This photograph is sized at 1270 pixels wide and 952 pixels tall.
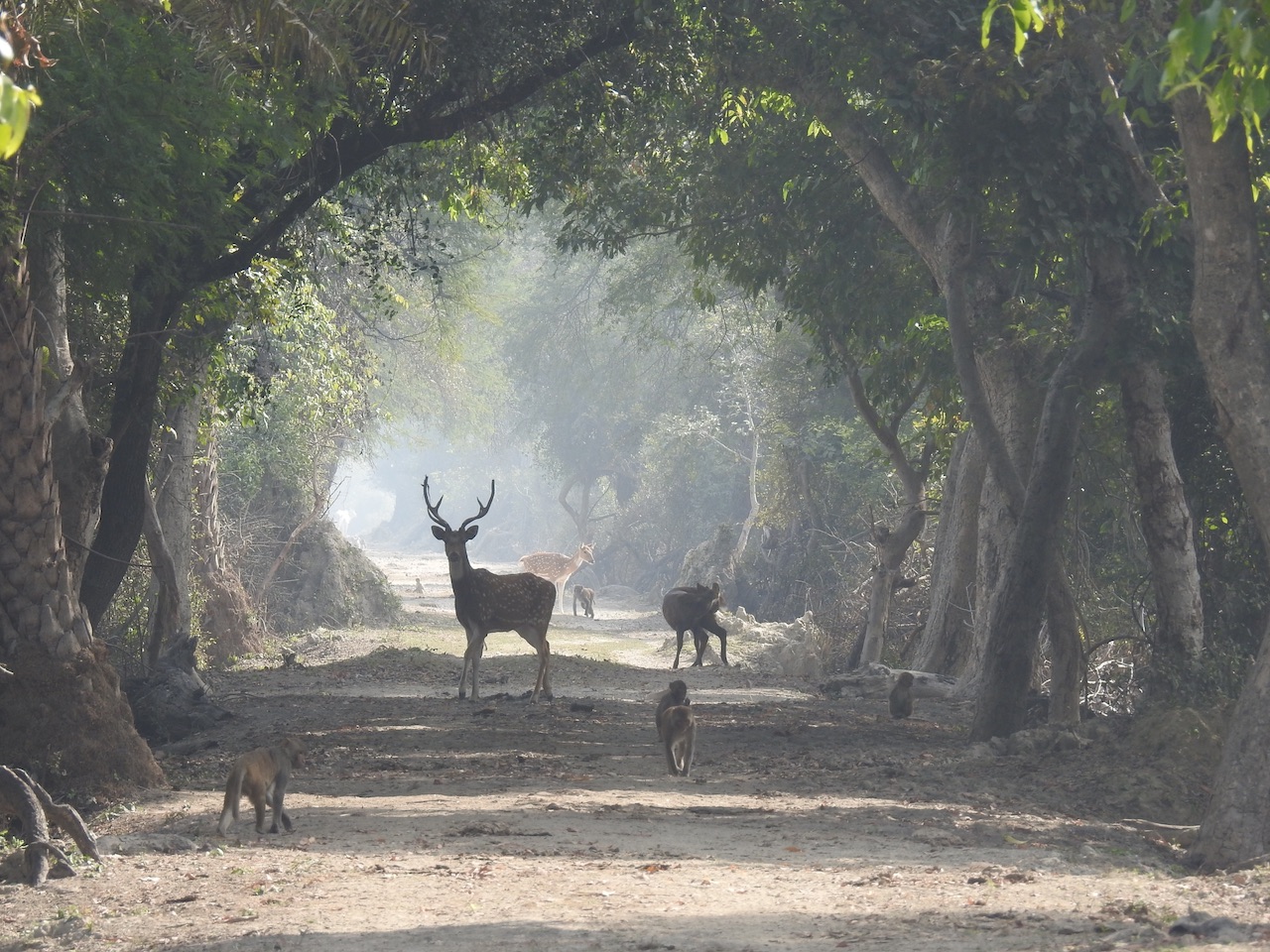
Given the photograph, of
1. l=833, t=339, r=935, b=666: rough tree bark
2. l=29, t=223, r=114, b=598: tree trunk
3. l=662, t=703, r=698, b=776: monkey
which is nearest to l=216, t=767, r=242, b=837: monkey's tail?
l=29, t=223, r=114, b=598: tree trunk

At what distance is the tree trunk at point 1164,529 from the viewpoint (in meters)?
12.5

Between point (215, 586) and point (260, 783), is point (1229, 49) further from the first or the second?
point (215, 586)

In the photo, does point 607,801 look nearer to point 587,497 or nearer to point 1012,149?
point 1012,149

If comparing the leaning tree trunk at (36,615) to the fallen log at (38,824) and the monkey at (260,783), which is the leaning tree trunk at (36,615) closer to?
the monkey at (260,783)

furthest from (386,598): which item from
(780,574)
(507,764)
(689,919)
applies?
(689,919)

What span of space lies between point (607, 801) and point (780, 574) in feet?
81.3

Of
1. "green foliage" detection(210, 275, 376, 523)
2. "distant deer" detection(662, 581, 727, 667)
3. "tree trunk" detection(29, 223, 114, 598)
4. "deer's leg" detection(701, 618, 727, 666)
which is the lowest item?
"deer's leg" detection(701, 618, 727, 666)

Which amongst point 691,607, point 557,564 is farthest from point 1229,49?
point 557,564

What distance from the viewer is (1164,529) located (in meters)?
12.6

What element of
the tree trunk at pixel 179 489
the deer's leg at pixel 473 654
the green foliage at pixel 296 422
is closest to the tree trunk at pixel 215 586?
the green foliage at pixel 296 422

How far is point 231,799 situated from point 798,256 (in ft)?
38.9

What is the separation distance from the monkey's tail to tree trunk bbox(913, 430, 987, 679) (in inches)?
479

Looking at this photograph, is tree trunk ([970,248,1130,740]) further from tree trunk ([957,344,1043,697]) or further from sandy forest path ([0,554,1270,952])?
sandy forest path ([0,554,1270,952])

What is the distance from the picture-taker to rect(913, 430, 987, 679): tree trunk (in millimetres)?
18875
